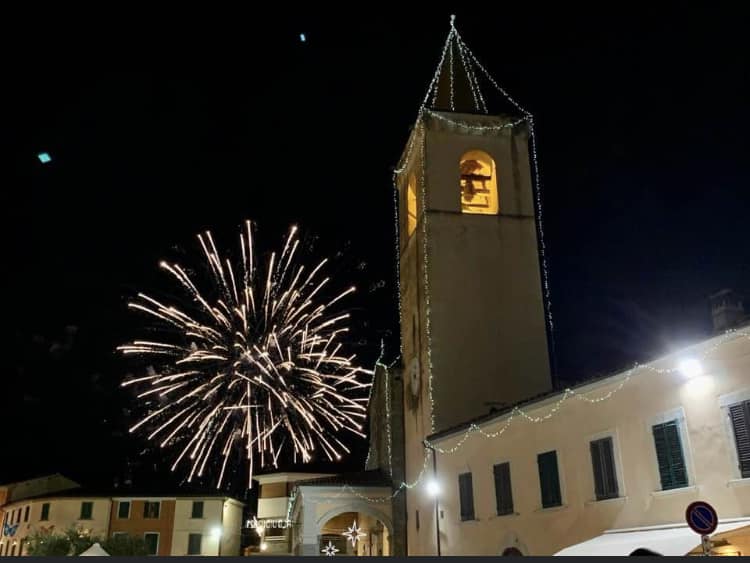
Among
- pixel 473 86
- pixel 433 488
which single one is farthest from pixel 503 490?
pixel 473 86

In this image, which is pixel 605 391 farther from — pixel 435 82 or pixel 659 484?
pixel 435 82

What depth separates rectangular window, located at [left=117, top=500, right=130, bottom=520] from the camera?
1574 inches

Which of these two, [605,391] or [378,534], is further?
[378,534]

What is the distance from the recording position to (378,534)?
30953 mm

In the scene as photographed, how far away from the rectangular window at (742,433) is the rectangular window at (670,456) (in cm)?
113

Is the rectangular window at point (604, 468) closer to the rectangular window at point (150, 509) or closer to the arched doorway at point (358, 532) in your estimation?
the arched doorway at point (358, 532)

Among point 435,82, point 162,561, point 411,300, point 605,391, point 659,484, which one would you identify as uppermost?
point 435,82

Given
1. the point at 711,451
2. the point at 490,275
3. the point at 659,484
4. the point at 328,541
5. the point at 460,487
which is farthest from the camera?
the point at 328,541

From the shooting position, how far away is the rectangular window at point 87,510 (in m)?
39.6

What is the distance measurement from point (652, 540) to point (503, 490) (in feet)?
19.4

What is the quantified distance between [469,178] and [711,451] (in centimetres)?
1597

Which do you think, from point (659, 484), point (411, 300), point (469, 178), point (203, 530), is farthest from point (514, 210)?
point (203, 530)

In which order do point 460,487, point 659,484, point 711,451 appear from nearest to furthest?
1. point 711,451
2. point 659,484
3. point 460,487

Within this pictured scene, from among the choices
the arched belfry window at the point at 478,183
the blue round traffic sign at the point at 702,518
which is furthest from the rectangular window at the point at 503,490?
the arched belfry window at the point at 478,183
